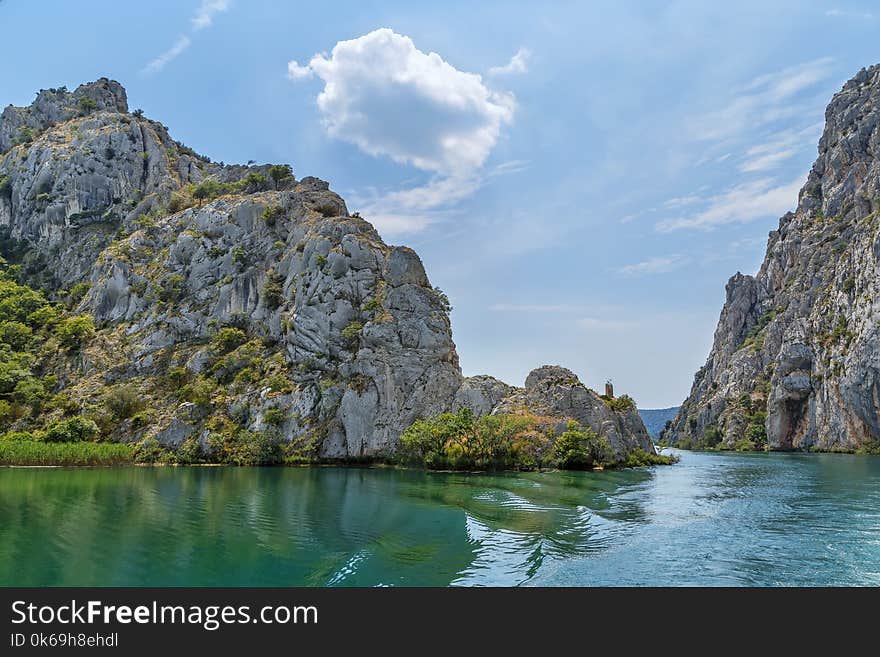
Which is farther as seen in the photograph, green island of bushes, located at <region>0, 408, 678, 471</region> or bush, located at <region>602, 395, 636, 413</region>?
bush, located at <region>602, 395, 636, 413</region>

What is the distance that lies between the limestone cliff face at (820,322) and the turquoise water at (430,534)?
2967 inches

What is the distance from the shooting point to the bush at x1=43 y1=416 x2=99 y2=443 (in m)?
71.6

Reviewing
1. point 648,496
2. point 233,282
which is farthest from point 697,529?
point 233,282

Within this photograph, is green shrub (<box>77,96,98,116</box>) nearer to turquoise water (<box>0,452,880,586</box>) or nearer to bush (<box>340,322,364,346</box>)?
bush (<box>340,322,364,346</box>)

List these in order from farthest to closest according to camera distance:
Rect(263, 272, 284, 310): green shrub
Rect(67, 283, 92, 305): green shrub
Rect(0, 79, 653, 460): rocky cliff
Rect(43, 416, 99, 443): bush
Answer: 1. Rect(67, 283, 92, 305): green shrub
2. Rect(263, 272, 284, 310): green shrub
3. Rect(0, 79, 653, 460): rocky cliff
4. Rect(43, 416, 99, 443): bush

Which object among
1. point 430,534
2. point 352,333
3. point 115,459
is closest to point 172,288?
point 115,459

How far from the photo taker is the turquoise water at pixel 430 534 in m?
19.8

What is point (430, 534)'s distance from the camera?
27.4m

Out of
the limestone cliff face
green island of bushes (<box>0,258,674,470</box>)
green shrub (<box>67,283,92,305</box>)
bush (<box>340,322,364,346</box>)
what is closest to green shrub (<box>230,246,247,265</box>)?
green island of bushes (<box>0,258,674,470</box>)

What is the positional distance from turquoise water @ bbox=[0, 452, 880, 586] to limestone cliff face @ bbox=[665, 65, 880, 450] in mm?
75356

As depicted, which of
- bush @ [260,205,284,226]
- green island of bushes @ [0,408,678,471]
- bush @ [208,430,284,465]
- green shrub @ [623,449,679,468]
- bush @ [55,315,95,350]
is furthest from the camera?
bush @ [260,205,284,226]
